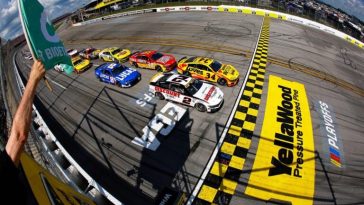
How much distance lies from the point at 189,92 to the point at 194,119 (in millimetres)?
1927

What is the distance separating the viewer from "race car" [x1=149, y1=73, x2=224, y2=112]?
1720cm

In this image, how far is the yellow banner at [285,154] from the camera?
1252 cm

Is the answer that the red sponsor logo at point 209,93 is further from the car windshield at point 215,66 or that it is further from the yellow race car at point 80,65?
the yellow race car at point 80,65

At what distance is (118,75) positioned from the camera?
2125 centimetres

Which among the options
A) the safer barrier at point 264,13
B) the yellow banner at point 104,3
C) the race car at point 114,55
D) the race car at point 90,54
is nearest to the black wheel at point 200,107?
the race car at point 114,55

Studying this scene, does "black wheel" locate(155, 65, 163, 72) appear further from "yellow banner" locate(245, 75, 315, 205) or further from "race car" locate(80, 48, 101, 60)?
"yellow banner" locate(245, 75, 315, 205)

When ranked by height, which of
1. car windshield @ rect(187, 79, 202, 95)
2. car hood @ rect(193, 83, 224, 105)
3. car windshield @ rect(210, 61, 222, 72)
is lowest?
car hood @ rect(193, 83, 224, 105)

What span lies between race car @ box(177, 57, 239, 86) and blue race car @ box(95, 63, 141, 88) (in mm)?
3931

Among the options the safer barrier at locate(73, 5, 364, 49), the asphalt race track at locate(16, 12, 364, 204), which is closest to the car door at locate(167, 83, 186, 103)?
the asphalt race track at locate(16, 12, 364, 204)

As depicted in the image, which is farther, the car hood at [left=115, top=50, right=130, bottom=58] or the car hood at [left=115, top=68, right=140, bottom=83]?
the car hood at [left=115, top=50, right=130, bottom=58]

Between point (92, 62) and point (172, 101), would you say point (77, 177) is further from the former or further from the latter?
point (92, 62)

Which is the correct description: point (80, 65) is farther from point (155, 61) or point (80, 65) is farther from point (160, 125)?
point (160, 125)

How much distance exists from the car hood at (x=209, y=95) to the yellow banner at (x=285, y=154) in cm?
339

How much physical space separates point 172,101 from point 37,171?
14435 millimetres
